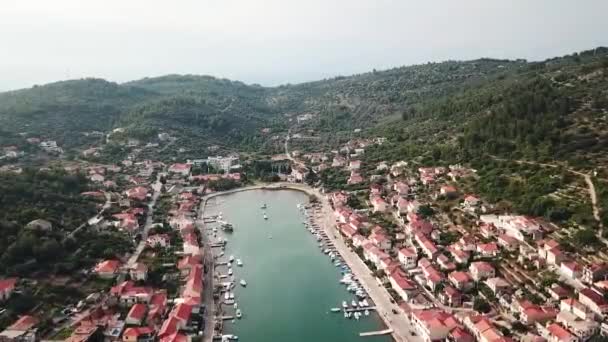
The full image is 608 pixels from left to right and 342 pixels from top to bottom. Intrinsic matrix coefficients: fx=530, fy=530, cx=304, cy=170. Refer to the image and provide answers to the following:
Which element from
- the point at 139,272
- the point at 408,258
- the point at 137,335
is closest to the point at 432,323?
the point at 408,258

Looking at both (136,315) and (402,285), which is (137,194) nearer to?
(136,315)

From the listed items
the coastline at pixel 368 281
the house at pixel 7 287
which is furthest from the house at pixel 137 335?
the coastline at pixel 368 281

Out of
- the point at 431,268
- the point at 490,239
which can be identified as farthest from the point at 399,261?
the point at 490,239

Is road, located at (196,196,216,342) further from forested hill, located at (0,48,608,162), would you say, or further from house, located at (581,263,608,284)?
forested hill, located at (0,48,608,162)

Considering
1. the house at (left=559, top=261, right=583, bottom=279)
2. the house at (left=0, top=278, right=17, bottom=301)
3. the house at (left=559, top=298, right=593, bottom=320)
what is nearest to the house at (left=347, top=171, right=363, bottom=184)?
the house at (left=559, top=261, right=583, bottom=279)

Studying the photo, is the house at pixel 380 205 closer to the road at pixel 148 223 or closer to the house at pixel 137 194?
the road at pixel 148 223
